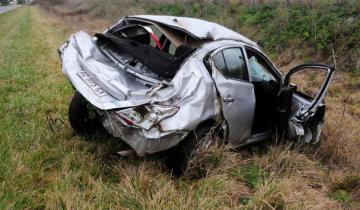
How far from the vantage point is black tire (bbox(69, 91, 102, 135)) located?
5312 millimetres

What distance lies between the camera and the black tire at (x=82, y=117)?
531cm

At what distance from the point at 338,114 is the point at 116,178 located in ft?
15.0

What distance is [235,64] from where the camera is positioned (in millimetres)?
5043

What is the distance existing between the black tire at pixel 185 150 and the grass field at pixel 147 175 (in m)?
0.13

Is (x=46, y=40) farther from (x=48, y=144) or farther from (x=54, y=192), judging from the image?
(x=54, y=192)

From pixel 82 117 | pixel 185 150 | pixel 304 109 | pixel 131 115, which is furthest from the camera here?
pixel 304 109

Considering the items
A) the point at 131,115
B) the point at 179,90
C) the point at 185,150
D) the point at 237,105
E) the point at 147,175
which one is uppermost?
the point at 179,90

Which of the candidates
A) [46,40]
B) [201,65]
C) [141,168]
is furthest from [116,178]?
[46,40]

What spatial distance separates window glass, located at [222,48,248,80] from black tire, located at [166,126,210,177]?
76 centimetres

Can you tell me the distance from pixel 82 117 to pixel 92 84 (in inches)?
31.8

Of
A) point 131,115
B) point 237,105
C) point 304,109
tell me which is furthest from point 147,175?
point 304,109

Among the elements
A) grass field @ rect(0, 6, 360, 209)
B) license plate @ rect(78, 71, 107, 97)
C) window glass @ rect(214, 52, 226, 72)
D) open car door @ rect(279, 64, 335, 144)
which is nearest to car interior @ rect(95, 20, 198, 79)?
window glass @ rect(214, 52, 226, 72)

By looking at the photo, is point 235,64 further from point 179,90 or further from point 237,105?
point 179,90

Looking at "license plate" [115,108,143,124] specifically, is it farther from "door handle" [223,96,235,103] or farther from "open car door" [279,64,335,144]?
"open car door" [279,64,335,144]
